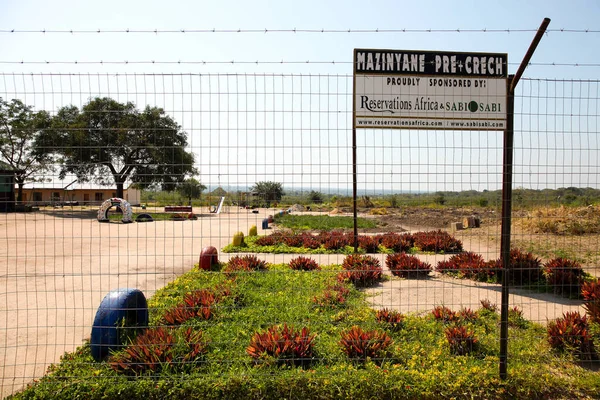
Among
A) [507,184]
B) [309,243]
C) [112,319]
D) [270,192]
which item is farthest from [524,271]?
[112,319]

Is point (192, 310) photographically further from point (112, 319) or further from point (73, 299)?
point (73, 299)

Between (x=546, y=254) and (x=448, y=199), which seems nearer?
(x=448, y=199)

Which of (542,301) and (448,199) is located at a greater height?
(448,199)

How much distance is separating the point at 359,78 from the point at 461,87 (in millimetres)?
1039

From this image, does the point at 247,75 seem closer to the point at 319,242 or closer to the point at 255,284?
the point at 255,284

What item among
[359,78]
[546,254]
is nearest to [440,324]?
[359,78]

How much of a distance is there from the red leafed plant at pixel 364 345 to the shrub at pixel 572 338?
1.87 m

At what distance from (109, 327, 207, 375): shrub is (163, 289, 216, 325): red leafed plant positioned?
564 millimetres

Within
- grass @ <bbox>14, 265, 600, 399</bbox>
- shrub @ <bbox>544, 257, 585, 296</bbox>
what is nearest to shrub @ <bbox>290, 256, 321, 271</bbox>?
grass @ <bbox>14, 265, 600, 399</bbox>

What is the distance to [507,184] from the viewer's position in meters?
3.85

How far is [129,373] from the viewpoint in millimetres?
3705

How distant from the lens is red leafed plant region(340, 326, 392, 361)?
13.1 ft

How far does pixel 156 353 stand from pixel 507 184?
3711mm

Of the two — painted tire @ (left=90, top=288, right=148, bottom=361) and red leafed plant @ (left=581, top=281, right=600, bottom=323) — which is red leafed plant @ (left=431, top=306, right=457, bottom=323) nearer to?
red leafed plant @ (left=581, top=281, right=600, bottom=323)
